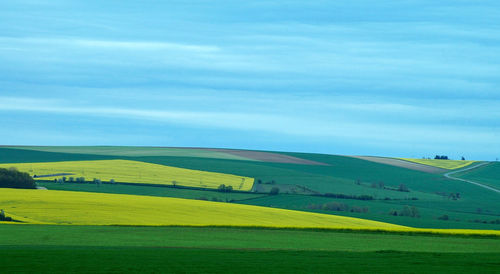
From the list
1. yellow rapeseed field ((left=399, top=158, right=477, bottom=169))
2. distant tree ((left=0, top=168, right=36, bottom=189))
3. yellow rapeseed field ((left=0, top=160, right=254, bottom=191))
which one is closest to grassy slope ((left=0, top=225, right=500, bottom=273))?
distant tree ((left=0, top=168, right=36, bottom=189))

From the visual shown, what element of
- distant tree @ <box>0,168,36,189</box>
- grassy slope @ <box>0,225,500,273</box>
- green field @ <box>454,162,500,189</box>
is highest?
green field @ <box>454,162,500,189</box>

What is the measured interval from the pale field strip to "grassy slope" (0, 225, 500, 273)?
143 inches

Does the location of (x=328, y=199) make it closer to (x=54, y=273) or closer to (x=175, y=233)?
(x=175, y=233)

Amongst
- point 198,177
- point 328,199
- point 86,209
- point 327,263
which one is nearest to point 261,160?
point 198,177

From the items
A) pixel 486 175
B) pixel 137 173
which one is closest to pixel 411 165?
pixel 486 175

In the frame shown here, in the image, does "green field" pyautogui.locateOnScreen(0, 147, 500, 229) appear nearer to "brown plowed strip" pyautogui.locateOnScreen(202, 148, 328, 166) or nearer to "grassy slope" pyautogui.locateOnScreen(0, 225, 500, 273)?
"brown plowed strip" pyautogui.locateOnScreen(202, 148, 328, 166)

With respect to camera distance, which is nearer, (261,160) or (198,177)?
(198,177)

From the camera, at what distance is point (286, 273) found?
1969cm

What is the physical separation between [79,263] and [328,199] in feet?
160

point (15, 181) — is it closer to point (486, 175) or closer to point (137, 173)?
point (137, 173)

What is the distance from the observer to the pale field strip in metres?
39.8

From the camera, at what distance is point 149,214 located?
44062mm

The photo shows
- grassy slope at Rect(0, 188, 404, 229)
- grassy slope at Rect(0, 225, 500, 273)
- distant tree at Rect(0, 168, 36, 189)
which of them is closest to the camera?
grassy slope at Rect(0, 225, 500, 273)

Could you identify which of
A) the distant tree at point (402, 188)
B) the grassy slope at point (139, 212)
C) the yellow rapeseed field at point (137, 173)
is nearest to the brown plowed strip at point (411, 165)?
the distant tree at point (402, 188)
